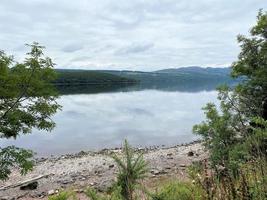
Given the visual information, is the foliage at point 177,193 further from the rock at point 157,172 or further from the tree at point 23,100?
the rock at point 157,172

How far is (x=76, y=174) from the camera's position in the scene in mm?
25953

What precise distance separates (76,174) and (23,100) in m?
13.4

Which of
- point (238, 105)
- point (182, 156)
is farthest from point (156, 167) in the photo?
point (238, 105)

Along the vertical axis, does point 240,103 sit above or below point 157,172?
above

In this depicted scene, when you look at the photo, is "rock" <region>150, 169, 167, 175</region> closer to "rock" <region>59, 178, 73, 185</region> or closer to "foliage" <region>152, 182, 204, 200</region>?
"rock" <region>59, 178, 73, 185</region>

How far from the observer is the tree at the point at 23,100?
1299 centimetres

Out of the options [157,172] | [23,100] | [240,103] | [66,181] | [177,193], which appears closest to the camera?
[177,193]

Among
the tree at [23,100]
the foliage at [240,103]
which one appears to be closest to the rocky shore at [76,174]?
the foliage at [240,103]

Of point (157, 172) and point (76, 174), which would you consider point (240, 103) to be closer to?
point (157, 172)

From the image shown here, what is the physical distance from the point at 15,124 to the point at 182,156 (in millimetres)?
18768

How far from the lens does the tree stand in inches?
512

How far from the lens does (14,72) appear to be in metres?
13.6

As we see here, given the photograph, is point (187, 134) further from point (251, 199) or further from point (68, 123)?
point (251, 199)

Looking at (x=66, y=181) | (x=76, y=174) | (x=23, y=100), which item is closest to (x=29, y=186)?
(x=66, y=181)
